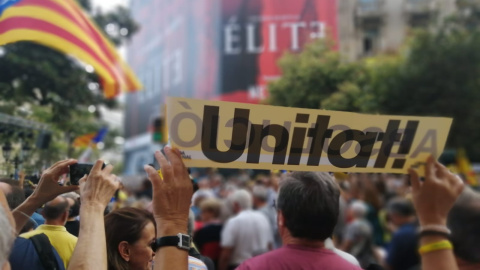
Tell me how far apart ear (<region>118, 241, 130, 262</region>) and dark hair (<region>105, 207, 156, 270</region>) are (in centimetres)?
1

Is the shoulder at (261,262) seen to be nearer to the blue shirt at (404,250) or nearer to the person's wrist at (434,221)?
the person's wrist at (434,221)

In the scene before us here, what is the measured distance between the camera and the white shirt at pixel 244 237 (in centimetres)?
584

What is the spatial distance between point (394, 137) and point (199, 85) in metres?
29.5

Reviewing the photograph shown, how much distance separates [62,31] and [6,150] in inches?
130

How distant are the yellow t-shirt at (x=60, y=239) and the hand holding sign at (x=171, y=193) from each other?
855mm

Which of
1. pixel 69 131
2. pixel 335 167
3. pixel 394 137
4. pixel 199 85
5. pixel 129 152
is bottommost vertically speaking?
pixel 129 152

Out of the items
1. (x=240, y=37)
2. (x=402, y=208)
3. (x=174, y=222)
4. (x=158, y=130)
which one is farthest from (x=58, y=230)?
(x=240, y=37)

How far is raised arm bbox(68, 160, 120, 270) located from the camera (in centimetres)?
204

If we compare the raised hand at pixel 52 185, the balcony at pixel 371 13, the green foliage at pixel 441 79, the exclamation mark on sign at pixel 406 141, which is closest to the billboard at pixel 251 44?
the green foliage at pixel 441 79

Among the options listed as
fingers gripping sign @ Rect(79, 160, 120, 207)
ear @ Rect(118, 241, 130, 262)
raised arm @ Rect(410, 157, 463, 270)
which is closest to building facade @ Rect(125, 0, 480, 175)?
ear @ Rect(118, 241, 130, 262)

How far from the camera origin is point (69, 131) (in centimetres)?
512

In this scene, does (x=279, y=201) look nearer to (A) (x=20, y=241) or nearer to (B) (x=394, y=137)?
(B) (x=394, y=137)

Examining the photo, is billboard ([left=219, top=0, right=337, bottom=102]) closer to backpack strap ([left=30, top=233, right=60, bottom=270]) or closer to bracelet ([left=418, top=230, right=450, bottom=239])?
backpack strap ([left=30, top=233, right=60, bottom=270])

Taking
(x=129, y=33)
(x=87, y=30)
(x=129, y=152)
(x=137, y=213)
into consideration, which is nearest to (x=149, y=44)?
(x=129, y=152)
